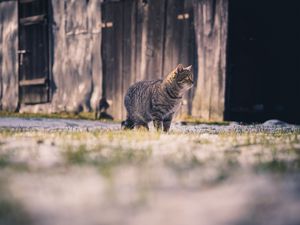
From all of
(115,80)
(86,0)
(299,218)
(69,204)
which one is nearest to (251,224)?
(299,218)

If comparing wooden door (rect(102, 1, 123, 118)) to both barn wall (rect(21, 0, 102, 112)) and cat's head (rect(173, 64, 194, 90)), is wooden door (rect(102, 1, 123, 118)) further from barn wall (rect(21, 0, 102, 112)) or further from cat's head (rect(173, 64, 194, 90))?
cat's head (rect(173, 64, 194, 90))

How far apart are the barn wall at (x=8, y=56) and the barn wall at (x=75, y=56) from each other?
124 cm

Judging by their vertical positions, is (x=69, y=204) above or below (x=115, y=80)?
below

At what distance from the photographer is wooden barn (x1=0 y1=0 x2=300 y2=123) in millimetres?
7844

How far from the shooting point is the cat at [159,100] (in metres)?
5.86

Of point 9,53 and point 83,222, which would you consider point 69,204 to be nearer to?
point 83,222

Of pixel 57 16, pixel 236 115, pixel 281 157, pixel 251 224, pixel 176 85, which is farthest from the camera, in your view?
pixel 57 16

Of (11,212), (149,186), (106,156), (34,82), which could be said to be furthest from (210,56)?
(11,212)

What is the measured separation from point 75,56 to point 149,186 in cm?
857

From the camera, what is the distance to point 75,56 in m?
10.1

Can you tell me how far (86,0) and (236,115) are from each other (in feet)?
15.0

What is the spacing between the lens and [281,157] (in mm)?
2688

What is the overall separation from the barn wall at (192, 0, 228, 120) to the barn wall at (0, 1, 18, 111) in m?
5.48

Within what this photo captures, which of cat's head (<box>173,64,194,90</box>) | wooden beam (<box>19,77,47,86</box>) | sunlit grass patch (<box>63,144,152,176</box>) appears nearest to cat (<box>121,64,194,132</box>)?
cat's head (<box>173,64,194,90</box>)
